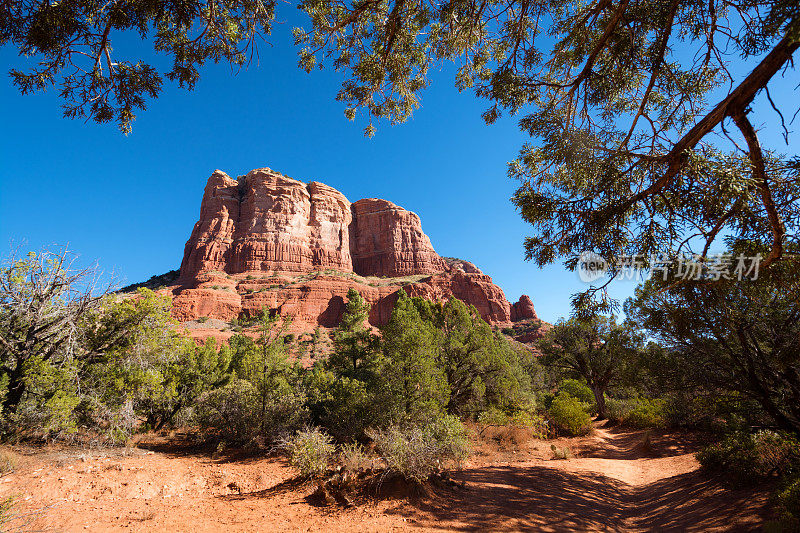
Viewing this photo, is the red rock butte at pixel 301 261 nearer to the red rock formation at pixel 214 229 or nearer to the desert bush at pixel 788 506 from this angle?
the red rock formation at pixel 214 229

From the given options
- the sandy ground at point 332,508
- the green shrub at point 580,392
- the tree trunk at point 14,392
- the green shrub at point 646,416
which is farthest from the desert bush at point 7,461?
the green shrub at point 580,392

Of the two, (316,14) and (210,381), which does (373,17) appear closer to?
(316,14)

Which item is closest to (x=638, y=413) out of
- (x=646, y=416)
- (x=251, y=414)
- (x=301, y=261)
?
(x=646, y=416)

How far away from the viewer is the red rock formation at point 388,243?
291 ft

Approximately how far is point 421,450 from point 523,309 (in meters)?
82.1

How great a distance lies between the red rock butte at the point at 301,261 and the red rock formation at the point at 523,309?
0.88ft

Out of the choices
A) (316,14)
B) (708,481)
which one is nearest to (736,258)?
(708,481)

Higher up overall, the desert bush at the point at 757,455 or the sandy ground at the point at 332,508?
the desert bush at the point at 757,455

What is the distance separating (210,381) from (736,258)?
19.8 metres

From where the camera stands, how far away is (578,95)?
6023mm

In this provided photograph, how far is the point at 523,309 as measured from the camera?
81250 millimetres

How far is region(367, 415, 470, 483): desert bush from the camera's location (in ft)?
19.7

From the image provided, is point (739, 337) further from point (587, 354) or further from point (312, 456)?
point (587, 354)

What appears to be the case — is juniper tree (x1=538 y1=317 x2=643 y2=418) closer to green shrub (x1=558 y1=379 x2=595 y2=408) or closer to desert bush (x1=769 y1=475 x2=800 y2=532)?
green shrub (x1=558 y1=379 x2=595 y2=408)
